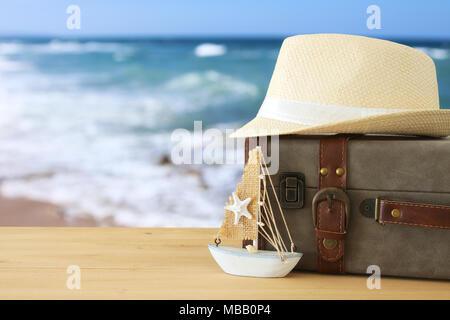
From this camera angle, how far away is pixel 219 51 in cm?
245

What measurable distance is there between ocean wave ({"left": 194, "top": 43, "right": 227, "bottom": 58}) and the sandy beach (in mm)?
817

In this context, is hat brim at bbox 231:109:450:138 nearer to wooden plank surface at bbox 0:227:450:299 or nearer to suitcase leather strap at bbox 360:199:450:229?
suitcase leather strap at bbox 360:199:450:229

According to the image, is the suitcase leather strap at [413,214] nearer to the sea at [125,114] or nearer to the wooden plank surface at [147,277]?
the wooden plank surface at [147,277]

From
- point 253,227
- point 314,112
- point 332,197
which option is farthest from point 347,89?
point 253,227

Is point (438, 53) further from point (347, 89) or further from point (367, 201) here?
Result: point (367, 201)

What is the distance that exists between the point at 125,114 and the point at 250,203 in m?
1.46

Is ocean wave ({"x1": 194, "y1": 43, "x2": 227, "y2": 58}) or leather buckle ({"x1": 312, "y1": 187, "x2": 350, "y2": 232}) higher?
ocean wave ({"x1": 194, "y1": 43, "x2": 227, "y2": 58})

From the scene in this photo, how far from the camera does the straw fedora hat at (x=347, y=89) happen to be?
3.58ft

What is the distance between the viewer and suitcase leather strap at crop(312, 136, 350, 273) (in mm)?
1035

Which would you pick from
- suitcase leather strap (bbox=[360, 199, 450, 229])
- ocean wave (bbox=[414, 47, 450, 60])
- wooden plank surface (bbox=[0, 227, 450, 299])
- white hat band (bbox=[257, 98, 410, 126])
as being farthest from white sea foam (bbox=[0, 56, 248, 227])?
suitcase leather strap (bbox=[360, 199, 450, 229])

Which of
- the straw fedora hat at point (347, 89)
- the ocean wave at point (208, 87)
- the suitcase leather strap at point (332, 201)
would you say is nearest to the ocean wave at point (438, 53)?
the ocean wave at point (208, 87)

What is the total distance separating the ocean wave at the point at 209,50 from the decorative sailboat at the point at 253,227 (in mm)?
1456

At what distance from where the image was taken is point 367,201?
1045mm

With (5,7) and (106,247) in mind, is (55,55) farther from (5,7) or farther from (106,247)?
(106,247)
